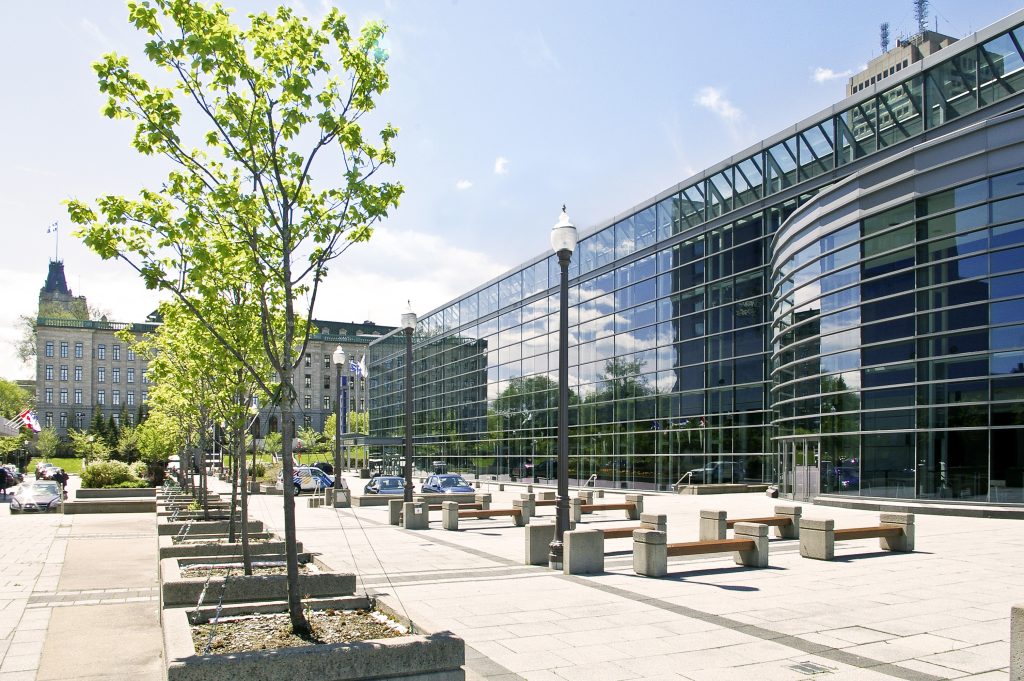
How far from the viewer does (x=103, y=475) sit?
3953 centimetres

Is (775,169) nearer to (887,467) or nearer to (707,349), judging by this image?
(707,349)

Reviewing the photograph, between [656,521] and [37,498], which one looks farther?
[37,498]

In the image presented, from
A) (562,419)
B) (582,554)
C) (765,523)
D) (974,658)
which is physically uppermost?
(562,419)

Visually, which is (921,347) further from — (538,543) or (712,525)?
(538,543)

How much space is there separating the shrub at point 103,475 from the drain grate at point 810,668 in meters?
38.6

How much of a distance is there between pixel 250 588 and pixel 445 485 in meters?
24.5

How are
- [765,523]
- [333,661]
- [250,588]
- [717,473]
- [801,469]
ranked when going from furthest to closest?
[717,473]
[801,469]
[765,523]
[250,588]
[333,661]

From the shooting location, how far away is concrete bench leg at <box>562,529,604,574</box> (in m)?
13.3

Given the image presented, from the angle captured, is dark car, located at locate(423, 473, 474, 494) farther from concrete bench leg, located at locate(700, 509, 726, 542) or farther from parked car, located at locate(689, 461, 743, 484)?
concrete bench leg, located at locate(700, 509, 726, 542)

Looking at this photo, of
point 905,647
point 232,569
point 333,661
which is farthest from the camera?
point 232,569

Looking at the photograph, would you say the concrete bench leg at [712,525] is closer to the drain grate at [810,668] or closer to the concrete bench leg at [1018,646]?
the drain grate at [810,668]

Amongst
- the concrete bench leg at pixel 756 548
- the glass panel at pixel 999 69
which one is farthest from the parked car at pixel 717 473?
the concrete bench leg at pixel 756 548

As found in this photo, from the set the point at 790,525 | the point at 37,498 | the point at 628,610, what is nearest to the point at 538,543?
the point at 628,610

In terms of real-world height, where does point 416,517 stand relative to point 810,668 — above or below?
below
